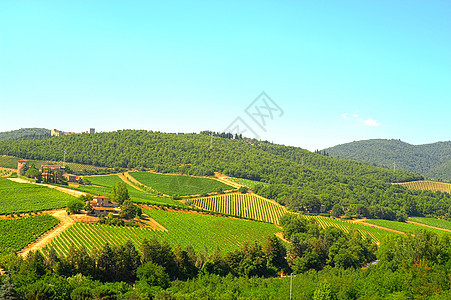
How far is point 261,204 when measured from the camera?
95.5m

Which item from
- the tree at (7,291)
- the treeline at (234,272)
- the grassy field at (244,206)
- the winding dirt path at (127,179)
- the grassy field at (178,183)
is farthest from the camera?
the winding dirt path at (127,179)

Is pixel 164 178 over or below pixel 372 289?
over

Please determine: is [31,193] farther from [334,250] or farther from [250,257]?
[334,250]

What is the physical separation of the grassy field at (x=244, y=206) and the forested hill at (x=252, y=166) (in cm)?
521

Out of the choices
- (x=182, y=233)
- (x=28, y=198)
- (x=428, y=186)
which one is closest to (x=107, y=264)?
(x=182, y=233)

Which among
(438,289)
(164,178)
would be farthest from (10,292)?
(164,178)

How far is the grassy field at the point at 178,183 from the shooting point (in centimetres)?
10275

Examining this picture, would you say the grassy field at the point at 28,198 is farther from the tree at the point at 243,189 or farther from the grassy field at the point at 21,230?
the tree at the point at 243,189

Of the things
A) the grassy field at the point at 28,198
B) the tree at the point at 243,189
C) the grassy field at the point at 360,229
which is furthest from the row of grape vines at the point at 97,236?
the tree at the point at 243,189

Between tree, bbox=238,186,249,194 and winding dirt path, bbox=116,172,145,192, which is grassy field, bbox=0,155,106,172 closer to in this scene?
winding dirt path, bbox=116,172,145,192

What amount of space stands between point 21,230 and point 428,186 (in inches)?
6489

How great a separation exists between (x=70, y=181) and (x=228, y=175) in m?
56.7

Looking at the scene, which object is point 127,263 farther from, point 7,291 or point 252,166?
point 252,166

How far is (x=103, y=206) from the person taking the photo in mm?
60719
